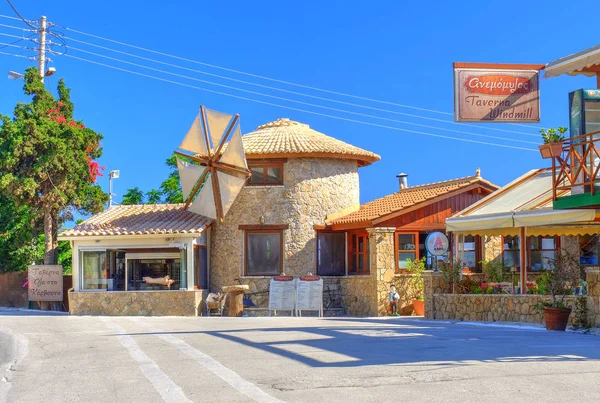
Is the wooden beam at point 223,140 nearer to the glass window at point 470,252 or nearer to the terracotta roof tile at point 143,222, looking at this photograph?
the terracotta roof tile at point 143,222

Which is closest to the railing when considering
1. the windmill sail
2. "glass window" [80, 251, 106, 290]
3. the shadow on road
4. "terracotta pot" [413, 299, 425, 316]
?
the shadow on road

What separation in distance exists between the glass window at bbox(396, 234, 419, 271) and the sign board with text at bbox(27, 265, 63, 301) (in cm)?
1321

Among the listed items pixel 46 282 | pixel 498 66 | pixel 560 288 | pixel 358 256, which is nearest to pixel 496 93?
pixel 498 66

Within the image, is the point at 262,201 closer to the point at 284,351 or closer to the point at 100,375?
the point at 284,351

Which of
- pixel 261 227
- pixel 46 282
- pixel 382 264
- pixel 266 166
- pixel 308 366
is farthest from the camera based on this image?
pixel 46 282

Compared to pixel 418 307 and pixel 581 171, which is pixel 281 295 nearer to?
pixel 418 307

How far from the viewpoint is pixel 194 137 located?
28453mm

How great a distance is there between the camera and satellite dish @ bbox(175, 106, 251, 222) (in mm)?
28125

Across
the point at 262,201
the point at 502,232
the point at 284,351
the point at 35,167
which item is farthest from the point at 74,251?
the point at 284,351

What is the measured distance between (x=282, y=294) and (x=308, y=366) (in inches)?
637

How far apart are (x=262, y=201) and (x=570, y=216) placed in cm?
1409

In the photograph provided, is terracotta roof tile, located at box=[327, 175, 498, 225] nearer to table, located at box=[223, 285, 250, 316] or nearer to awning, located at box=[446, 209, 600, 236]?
table, located at box=[223, 285, 250, 316]

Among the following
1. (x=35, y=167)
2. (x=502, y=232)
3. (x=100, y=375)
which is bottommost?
(x=100, y=375)

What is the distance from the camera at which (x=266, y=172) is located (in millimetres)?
29719
